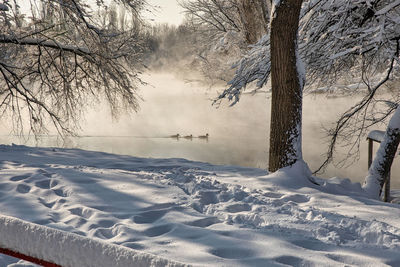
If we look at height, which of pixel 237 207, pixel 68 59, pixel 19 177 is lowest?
pixel 237 207

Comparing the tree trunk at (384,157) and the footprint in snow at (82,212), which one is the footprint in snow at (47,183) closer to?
the footprint in snow at (82,212)

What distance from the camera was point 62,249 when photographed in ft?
5.82

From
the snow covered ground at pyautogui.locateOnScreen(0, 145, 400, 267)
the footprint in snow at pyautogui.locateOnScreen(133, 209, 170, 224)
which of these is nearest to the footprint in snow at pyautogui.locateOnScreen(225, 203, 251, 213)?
the snow covered ground at pyautogui.locateOnScreen(0, 145, 400, 267)

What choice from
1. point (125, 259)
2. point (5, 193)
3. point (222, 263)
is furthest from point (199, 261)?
point (5, 193)

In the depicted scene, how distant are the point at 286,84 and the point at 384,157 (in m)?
2.63

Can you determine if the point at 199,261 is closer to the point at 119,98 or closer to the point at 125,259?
the point at 125,259

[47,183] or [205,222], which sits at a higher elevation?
[47,183]

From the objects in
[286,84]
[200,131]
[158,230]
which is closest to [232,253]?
[158,230]

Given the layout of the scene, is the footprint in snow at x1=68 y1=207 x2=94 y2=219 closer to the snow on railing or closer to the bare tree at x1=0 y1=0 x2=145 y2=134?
the snow on railing

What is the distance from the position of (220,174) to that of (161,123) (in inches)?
1491

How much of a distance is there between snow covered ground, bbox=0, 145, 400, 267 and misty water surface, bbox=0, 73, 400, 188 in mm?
9587

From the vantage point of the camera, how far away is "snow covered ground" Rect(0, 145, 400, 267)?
11.6 feet

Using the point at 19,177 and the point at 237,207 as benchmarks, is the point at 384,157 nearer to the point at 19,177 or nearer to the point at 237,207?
the point at 237,207

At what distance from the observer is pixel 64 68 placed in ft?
35.4
